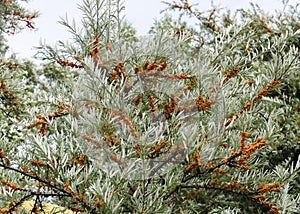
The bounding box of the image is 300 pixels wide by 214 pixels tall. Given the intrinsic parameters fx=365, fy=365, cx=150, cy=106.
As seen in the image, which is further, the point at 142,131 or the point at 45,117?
the point at 45,117

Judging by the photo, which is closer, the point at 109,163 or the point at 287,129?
the point at 109,163

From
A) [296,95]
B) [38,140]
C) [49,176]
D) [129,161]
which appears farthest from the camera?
[296,95]

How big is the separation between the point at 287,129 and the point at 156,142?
2753mm

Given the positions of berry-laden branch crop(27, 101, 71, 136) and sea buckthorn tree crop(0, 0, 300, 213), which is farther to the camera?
berry-laden branch crop(27, 101, 71, 136)

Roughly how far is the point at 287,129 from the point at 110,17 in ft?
8.70

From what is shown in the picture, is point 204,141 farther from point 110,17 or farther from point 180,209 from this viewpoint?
point 110,17

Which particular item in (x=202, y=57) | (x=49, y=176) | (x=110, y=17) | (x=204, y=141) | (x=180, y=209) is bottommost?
(x=180, y=209)

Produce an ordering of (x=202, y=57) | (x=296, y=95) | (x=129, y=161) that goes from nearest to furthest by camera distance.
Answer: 1. (x=129, y=161)
2. (x=202, y=57)
3. (x=296, y=95)

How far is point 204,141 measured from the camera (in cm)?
135

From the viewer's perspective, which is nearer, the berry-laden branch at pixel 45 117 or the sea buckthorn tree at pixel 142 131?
the sea buckthorn tree at pixel 142 131

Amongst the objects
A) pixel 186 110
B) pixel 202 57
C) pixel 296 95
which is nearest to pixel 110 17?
pixel 202 57

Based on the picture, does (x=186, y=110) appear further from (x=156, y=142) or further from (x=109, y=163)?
(x=109, y=163)

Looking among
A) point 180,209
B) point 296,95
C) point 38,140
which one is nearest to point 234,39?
point 180,209

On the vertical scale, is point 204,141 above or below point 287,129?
above
